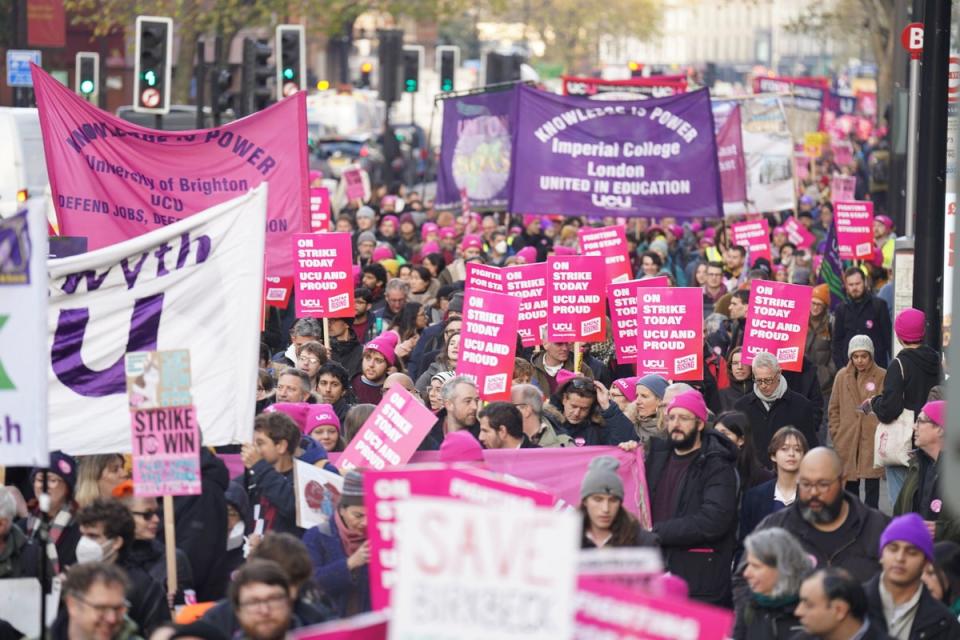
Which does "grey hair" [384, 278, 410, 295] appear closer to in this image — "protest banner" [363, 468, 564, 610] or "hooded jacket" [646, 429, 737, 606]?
"hooded jacket" [646, 429, 737, 606]

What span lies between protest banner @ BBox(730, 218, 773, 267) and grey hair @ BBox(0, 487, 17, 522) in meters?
13.6

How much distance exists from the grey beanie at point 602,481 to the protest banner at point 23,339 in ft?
7.12

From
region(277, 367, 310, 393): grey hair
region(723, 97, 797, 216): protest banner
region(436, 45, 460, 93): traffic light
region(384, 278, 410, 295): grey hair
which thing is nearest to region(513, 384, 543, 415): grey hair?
region(277, 367, 310, 393): grey hair

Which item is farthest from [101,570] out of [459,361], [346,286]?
[346,286]

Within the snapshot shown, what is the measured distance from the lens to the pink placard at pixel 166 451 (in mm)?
7812

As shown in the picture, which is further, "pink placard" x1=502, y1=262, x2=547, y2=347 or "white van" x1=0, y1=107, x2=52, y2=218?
"white van" x1=0, y1=107, x2=52, y2=218

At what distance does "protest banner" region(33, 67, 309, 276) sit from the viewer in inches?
488

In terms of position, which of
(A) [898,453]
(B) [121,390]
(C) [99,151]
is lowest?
(A) [898,453]

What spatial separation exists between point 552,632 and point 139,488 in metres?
3.24

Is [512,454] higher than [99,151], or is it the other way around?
[99,151]

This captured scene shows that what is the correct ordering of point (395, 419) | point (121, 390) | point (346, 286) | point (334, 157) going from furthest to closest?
1. point (334, 157)
2. point (346, 286)
3. point (395, 419)
4. point (121, 390)

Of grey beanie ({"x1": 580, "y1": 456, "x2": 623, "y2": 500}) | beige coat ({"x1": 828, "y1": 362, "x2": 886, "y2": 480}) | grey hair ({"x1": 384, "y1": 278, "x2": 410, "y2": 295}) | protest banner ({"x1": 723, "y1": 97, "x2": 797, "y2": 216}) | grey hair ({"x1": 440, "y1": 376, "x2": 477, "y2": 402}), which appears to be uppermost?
protest banner ({"x1": 723, "y1": 97, "x2": 797, "y2": 216})

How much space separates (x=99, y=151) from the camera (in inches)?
495

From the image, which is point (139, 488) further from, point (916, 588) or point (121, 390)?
point (916, 588)
